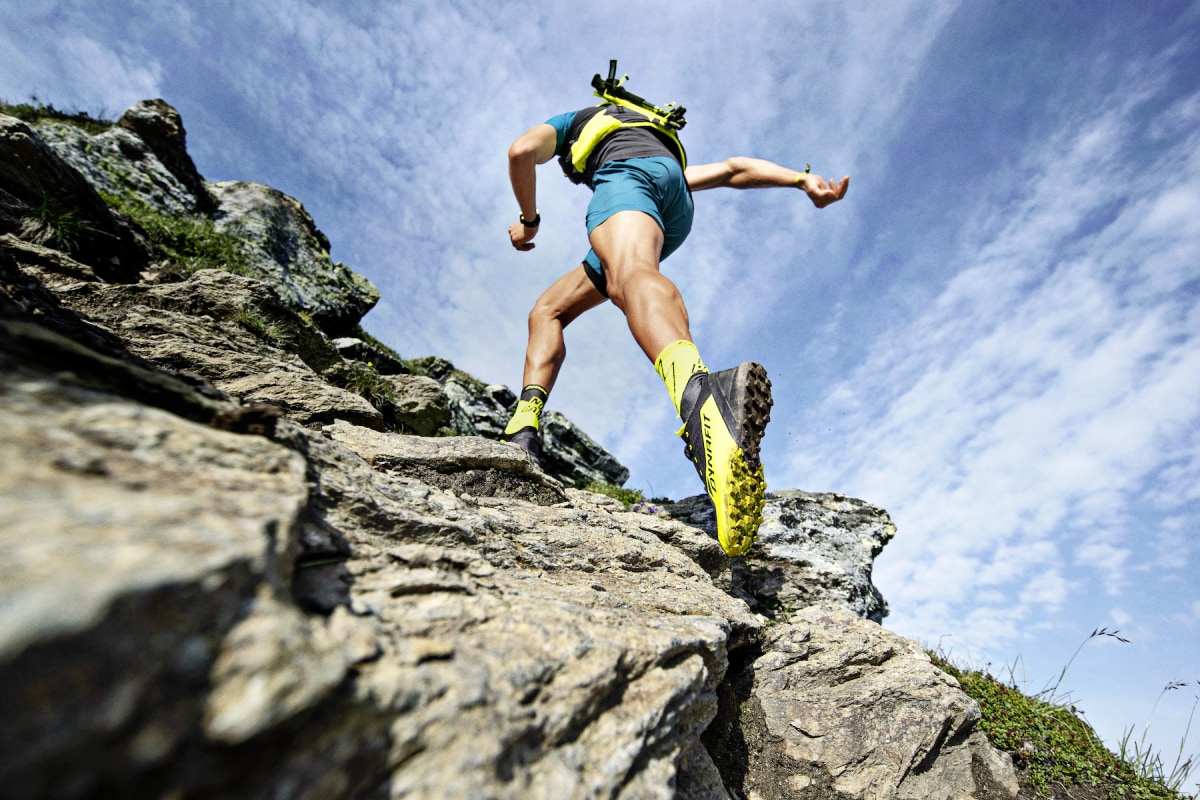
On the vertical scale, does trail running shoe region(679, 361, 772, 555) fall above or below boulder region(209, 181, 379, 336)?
below

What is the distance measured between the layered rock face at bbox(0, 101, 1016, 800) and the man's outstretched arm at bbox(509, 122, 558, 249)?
2.33 metres

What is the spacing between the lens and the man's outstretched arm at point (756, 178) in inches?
192

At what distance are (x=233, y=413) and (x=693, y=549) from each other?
287 centimetres

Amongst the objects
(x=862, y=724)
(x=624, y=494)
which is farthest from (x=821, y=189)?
(x=862, y=724)

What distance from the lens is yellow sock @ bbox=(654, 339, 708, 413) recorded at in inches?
122

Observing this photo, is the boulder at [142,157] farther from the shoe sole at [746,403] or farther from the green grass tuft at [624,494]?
the shoe sole at [746,403]

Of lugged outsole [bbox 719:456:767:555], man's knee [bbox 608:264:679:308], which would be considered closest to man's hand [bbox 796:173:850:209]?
man's knee [bbox 608:264:679:308]

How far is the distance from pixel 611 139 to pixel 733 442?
9.37ft

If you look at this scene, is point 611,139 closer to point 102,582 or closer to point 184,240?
point 102,582

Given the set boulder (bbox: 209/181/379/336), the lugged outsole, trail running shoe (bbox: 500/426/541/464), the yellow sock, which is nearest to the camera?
the lugged outsole

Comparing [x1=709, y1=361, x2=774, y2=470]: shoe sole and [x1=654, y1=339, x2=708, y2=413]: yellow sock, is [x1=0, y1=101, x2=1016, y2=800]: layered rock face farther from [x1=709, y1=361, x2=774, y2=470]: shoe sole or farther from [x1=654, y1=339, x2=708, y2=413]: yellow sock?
[x1=654, y1=339, x2=708, y2=413]: yellow sock

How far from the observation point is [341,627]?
39.8 inches

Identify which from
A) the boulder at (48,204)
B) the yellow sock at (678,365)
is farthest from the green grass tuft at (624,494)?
the boulder at (48,204)

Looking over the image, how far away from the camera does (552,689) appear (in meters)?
1.24
